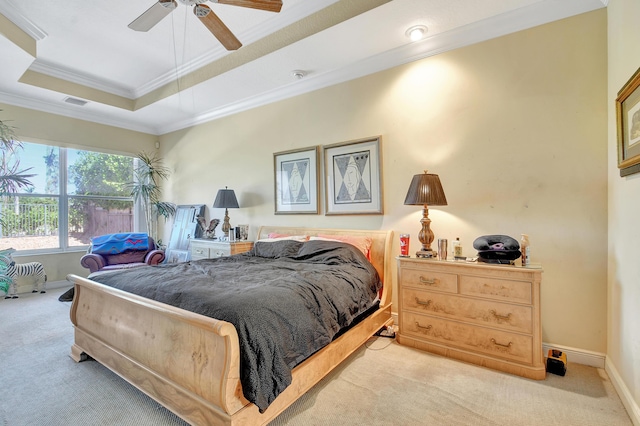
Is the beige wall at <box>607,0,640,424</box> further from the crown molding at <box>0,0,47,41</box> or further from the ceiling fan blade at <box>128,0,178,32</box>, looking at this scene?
the crown molding at <box>0,0,47,41</box>

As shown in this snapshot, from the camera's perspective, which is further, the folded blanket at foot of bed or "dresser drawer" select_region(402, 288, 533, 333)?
the folded blanket at foot of bed

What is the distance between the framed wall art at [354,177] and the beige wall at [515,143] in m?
0.10

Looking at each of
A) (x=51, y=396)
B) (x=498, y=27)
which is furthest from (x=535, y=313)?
(x=51, y=396)

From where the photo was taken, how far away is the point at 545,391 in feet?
6.24

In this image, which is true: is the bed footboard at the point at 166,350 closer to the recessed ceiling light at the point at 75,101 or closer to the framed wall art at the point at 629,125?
the framed wall art at the point at 629,125

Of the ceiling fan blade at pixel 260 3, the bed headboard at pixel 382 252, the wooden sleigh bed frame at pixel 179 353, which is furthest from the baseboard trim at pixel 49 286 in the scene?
the ceiling fan blade at pixel 260 3

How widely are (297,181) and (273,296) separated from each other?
2299 millimetres

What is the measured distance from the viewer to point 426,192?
2.51 m

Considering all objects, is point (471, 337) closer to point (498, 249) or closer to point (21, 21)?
point (498, 249)

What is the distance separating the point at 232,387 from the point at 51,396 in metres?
1.47

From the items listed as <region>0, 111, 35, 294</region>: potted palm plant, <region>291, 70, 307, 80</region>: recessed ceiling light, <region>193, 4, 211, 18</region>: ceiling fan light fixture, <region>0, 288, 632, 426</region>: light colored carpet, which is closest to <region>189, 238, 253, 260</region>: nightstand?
<region>0, 288, 632, 426</region>: light colored carpet

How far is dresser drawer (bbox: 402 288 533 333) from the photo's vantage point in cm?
210

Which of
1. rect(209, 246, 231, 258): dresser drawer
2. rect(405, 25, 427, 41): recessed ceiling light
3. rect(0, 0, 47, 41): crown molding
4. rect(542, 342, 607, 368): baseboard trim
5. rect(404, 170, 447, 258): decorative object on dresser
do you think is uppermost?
rect(0, 0, 47, 41): crown molding

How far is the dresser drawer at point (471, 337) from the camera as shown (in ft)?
6.88
